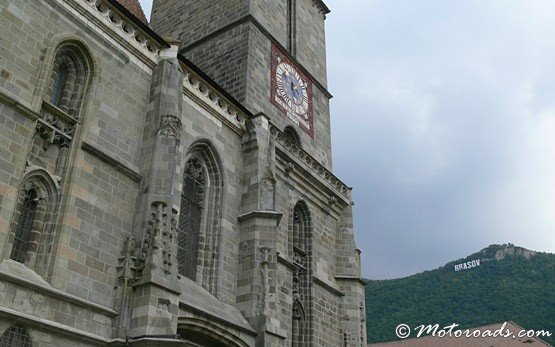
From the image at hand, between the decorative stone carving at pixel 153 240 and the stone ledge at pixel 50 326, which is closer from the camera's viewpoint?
the stone ledge at pixel 50 326

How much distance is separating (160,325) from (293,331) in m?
6.92

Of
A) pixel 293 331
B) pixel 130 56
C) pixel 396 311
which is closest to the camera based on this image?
pixel 130 56

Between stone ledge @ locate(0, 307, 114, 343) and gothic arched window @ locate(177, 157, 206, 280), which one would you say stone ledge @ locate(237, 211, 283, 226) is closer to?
gothic arched window @ locate(177, 157, 206, 280)

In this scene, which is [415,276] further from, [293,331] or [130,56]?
[130,56]

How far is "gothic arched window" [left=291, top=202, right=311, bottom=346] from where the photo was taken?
1786 centimetres

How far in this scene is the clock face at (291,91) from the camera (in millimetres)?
21281

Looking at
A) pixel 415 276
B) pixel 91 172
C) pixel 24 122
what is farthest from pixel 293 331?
pixel 415 276

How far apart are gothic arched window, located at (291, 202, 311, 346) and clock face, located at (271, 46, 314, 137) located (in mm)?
3714

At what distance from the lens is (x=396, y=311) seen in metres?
57.5

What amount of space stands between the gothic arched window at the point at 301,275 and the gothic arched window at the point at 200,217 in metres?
3.50

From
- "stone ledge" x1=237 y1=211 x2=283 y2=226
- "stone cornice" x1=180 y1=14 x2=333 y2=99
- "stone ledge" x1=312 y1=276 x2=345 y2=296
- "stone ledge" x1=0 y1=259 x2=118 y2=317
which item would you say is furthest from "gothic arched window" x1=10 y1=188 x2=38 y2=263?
"stone cornice" x1=180 y1=14 x2=333 y2=99

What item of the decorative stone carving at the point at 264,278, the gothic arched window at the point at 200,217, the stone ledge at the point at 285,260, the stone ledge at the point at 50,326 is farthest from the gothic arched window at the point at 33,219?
the stone ledge at the point at 285,260

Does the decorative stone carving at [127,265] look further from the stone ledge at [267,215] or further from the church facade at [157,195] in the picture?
the stone ledge at [267,215]

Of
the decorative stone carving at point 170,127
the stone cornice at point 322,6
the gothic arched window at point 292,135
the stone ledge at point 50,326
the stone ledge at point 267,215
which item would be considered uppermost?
the stone cornice at point 322,6
